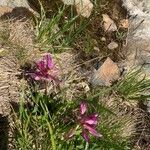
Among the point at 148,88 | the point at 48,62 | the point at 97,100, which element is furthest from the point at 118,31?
the point at 48,62

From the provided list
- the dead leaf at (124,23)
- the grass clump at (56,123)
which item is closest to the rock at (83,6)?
the dead leaf at (124,23)

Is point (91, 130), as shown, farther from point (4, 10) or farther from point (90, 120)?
Answer: point (4, 10)

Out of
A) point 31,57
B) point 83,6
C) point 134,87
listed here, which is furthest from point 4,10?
point 134,87

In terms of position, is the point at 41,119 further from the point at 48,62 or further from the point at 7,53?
the point at 7,53

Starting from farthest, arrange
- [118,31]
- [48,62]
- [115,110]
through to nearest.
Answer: [118,31] → [115,110] → [48,62]

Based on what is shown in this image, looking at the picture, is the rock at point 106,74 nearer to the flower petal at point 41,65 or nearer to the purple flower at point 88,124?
the flower petal at point 41,65

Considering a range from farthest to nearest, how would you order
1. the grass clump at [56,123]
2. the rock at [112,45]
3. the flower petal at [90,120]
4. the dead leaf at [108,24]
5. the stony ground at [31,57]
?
the dead leaf at [108,24] < the rock at [112,45] < the stony ground at [31,57] < the grass clump at [56,123] < the flower petal at [90,120]
